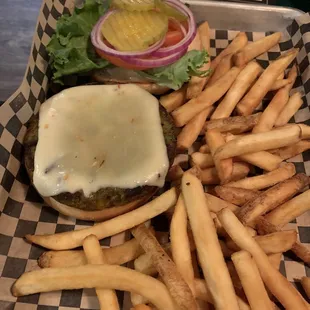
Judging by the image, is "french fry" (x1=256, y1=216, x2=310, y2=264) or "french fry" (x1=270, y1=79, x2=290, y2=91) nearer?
"french fry" (x1=256, y1=216, x2=310, y2=264)

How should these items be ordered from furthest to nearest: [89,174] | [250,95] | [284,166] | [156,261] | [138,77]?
[138,77] → [250,95] → [284,166] → [89,174] → [156,261]

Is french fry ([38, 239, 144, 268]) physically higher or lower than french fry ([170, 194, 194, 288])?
lower

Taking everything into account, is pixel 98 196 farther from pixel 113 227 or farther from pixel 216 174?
pixel 216 174

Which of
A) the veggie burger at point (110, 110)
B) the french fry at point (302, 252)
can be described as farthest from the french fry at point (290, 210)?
the veggie burger at point (110, 110)

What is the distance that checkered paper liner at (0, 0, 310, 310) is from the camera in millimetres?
1799

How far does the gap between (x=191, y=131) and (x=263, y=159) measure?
1.28 ft

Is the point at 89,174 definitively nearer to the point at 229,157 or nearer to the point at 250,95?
the point at 229,157

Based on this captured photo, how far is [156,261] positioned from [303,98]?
4.73ft

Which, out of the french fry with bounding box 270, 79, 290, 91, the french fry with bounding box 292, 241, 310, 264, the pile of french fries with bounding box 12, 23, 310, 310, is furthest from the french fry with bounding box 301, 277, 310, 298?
the french fry with bounding box 270, 79, 290, 91

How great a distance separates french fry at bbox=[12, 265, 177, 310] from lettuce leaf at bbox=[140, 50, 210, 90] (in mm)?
1111

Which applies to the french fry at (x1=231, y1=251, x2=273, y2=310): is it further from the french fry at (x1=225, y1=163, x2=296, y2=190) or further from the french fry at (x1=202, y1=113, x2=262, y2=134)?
the french fry at (x1=202, y1=113, x2=262, y2=134)

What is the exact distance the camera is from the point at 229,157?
1893mm

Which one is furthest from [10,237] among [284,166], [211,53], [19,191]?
[211,53]

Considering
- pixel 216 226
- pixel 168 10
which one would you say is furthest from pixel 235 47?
pixel 216 226
